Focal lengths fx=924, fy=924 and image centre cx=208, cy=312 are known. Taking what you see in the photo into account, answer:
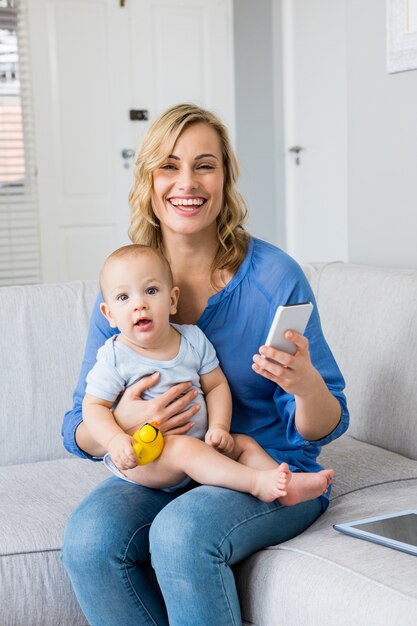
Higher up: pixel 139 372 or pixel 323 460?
pixel 139 372

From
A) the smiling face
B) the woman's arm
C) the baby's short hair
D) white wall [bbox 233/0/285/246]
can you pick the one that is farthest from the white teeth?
white wall [bbox 233/0/285/246]

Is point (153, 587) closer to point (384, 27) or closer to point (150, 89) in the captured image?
point (384, 27)

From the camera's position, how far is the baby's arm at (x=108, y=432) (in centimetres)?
160

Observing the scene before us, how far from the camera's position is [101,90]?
16.2ft

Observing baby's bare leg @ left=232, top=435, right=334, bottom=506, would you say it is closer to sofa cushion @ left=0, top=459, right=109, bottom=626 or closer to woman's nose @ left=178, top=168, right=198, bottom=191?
sofa cushion @ left=0, top=459, right=109, bottom=626

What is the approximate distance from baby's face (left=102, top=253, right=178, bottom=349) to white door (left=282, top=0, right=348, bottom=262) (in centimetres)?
322

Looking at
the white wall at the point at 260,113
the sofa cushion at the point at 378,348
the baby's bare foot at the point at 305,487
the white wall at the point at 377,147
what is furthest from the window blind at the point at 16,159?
the baby's bare foot at the point at 305,487

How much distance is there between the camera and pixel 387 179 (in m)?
2.66

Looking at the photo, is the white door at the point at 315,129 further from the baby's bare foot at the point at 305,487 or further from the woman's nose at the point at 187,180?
the baby's bare foot at the point at 305,487

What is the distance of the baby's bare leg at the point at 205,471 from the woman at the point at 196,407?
27 millimetres

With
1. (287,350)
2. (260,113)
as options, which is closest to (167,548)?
(287,350)

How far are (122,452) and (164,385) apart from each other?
190mm

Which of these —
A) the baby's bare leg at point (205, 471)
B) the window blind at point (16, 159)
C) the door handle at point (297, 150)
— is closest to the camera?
the baby's bare leg at point (205, 471)

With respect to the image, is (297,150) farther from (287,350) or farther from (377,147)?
(287,350)
